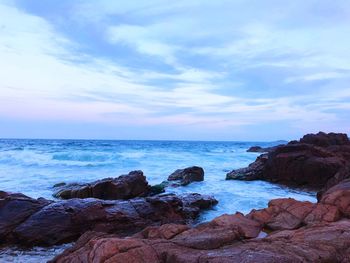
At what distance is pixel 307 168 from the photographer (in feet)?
67.4

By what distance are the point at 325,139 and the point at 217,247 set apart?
23.2 metres

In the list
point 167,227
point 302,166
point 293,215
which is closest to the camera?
point 167,227

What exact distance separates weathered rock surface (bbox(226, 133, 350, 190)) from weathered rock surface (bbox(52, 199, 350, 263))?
1280 cm

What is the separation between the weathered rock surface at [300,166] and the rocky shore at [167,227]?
3938mm

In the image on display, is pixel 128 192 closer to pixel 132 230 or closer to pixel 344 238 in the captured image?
pixel 132 230

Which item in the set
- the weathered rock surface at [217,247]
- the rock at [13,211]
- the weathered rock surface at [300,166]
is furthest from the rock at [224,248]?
the weathered rock surface at [300,166]

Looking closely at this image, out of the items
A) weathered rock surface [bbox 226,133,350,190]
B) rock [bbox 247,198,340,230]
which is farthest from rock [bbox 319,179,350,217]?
weathered rock surface [bbox 226,133,350,190]

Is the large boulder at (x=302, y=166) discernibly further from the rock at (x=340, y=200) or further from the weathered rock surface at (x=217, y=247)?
the weathered rock surface at (x=217, y=247)

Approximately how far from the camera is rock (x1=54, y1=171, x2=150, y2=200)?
1497cm

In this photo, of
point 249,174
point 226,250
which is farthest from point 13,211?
point 249,174

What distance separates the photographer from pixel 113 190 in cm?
1508

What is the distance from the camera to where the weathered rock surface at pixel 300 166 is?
1997 centimetres

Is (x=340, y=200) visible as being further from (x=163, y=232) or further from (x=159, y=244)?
(x=159, y=244)

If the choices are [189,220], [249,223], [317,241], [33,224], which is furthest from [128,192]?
[317,241]
